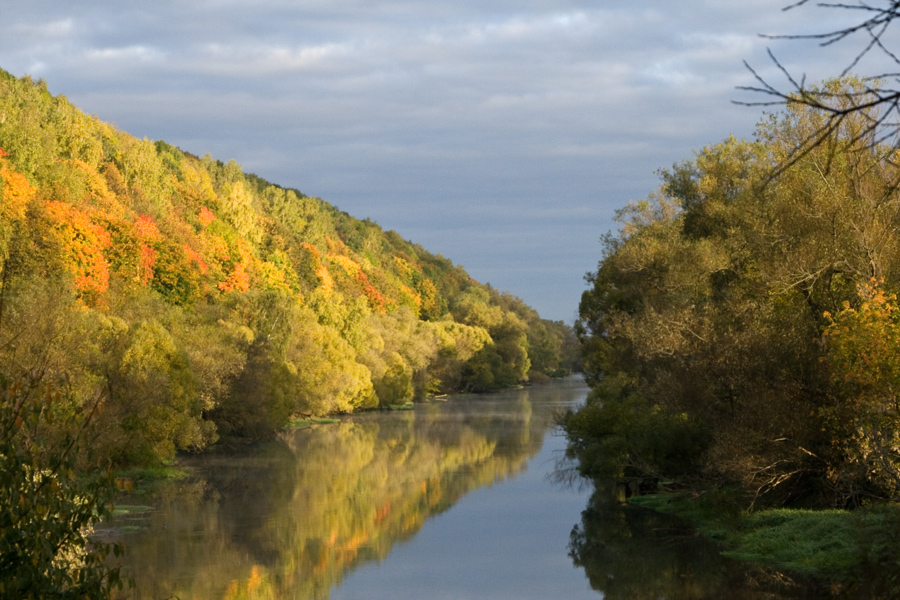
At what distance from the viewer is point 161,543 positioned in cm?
2594

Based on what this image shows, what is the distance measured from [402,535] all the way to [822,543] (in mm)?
12925

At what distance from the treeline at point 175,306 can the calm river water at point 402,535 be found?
12.5 feet

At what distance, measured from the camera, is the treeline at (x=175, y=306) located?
39.0 metres

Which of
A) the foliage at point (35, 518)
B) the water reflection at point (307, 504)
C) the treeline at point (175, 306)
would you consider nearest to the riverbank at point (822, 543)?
the water reflection at point (307, 504)

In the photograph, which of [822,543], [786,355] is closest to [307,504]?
[786,355]

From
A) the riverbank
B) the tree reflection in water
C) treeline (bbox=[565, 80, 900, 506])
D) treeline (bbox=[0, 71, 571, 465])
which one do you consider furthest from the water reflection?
the riverbank

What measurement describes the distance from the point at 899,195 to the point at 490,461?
24992 millimetres

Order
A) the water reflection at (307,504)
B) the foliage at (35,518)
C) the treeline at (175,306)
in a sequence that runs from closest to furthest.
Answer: the foliage at (35,518) → the water reflection at (307,504) → the treeline at (175,306)

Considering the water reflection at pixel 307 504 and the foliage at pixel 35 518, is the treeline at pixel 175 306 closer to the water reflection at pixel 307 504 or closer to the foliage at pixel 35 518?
the water reflection at pixel 307 504

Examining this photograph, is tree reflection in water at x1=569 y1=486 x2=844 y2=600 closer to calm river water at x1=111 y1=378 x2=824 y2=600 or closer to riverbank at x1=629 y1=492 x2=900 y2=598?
calm river water at x1=111 y1=378 x2=824 y2=600

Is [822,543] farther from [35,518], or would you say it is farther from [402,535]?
[35,518]

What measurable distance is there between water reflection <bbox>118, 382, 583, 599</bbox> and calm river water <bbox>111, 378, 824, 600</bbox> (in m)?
0.07

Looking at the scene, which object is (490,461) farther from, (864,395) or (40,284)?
(864,395)

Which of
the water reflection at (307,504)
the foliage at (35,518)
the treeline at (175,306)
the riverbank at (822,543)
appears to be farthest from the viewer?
the treeline at (175,306)
